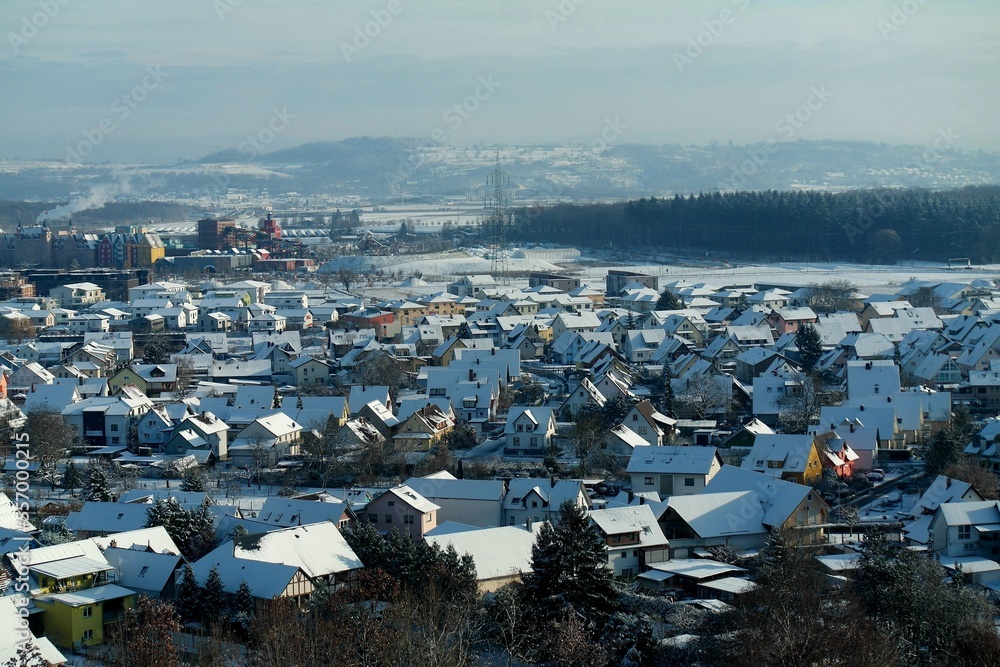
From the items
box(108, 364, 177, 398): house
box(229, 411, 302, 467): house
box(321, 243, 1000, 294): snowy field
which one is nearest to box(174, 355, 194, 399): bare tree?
box(108, 364, 177, 398): house

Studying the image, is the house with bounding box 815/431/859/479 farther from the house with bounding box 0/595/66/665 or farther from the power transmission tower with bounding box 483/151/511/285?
the power transmission tower with bounding box 483/151/511/285

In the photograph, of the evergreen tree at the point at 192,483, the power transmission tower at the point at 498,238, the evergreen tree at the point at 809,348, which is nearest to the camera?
the evergreen tree at the point at 192,483

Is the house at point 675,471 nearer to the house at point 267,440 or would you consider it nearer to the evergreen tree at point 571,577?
the evergreen tree at point 571,577

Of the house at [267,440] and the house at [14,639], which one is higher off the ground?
the house at [14,639]

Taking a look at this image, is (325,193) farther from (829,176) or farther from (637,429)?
(637,429)

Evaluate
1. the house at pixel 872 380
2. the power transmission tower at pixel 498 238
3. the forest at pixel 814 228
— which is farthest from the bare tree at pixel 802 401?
the forest at pixel 814 228

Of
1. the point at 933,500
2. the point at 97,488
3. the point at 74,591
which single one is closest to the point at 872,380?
the point at 933,500

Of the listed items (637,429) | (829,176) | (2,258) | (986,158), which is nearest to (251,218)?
(2,258)
